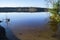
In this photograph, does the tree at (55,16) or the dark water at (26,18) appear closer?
the dark water at (26,18)

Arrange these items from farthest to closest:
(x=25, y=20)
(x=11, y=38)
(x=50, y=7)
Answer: (x=50, y=7)
(x=25, y=20)
(x=11, y=38)

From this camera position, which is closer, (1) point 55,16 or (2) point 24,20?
(2) point 24,20

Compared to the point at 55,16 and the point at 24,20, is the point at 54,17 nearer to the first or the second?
the point at 55,16

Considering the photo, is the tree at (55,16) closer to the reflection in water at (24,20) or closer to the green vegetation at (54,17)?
the green vegetation at (54,17)

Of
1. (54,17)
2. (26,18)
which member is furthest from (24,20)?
(54,17)

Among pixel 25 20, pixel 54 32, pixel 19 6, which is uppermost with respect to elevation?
pixel 19 6

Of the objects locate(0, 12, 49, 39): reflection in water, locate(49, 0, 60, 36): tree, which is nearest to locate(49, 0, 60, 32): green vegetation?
locate(49, 0, 60, 36): tree

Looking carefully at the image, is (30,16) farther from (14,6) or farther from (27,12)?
(14,6)

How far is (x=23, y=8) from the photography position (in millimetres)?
2709

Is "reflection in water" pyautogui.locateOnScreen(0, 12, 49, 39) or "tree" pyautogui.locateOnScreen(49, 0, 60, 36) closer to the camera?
"reflection in water" pyautogui.locateOnScreen(0, 12, 49, 39)

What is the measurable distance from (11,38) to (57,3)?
99 centimetres

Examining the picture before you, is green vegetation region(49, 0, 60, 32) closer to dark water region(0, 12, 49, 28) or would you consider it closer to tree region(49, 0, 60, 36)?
tree region(49, 0, 60, 36)

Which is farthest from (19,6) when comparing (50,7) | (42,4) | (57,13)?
(57,13)

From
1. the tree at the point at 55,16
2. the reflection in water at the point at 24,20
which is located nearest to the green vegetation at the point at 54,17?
the tree at the point at 55,16
